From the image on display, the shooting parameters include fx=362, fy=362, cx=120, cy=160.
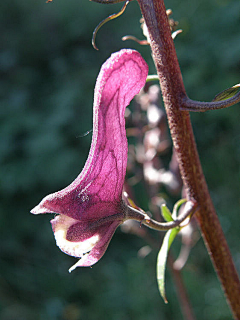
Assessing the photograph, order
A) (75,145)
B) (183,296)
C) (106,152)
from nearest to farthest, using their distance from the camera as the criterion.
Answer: (106,152), (183,296), (75,145)

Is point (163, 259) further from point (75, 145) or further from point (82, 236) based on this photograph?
point (75, 145)

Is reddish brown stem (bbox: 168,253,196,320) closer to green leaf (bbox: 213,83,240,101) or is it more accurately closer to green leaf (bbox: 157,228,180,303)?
green leaf (bbox: 157,228,180,303)

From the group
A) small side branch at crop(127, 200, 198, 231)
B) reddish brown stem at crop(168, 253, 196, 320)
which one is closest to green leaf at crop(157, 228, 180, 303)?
small side branch at crop(127, 200, 198, 231)

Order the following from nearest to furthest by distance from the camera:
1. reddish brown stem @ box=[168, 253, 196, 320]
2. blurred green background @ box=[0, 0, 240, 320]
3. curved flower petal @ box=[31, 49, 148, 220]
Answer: curved flower petal @ box=[31, 49, 148, 220] → reddish brown stem @ box=[168, 253, 196, 320] → blurred green background @ box=[0, 0, 240, 320]

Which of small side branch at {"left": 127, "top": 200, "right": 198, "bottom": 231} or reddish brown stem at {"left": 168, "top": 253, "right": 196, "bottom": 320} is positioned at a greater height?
small side branch at {"left": 127, "top": 200, "right": 198, "bottom": 231}

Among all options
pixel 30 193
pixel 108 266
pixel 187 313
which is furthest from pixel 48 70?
pixel 187 313

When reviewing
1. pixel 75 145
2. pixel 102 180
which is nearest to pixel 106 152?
pixel 102 180

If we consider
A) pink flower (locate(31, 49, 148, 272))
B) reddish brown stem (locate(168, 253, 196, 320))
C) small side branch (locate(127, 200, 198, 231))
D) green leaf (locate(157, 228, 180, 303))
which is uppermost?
pink flower (locate(31, 49, 148, 272))

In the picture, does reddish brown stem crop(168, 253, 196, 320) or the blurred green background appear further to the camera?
the blurred green background
